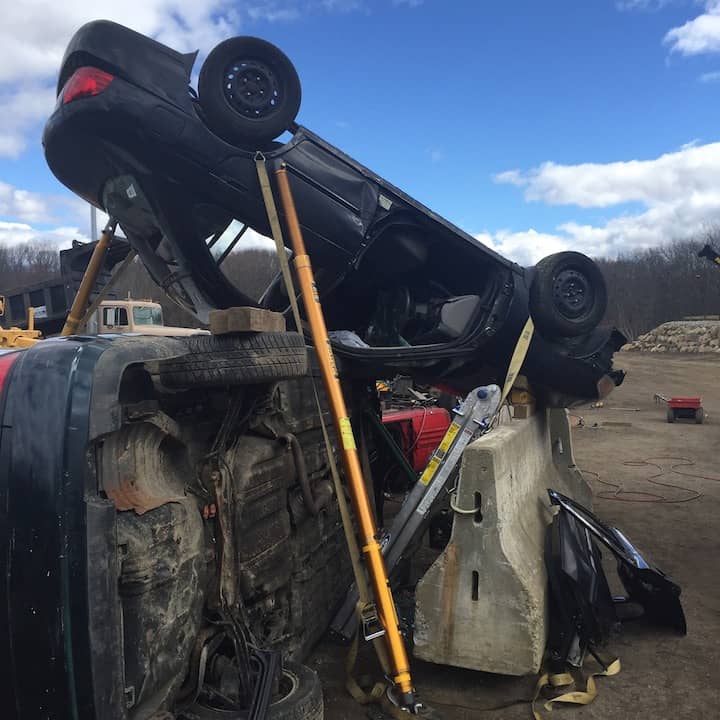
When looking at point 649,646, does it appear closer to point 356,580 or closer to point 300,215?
point 356,580

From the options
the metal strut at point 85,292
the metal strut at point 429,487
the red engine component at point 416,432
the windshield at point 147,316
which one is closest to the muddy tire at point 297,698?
the metal strut at point 429,487

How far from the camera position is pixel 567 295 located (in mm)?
4285

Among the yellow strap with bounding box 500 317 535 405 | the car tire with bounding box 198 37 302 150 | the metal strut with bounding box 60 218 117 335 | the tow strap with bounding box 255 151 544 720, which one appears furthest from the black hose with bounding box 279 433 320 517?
the metal strut with bounding box 60 218 117 335

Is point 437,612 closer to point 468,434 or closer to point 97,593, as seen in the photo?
point 468,434

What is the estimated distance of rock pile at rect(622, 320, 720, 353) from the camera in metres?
30.7

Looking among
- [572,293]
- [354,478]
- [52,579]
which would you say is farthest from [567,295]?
[52,579]

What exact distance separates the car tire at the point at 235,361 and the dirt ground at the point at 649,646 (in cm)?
159

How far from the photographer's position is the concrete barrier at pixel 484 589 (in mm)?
3047

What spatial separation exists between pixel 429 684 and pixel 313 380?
1628mm

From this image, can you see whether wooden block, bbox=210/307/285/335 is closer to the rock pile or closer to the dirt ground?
the dirt ground

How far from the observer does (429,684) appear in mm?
3182

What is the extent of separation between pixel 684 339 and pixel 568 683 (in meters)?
33.0

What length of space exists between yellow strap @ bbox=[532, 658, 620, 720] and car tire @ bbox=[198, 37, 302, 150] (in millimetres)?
3198

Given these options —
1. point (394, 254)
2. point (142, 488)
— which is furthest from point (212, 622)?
point (394, 254)
